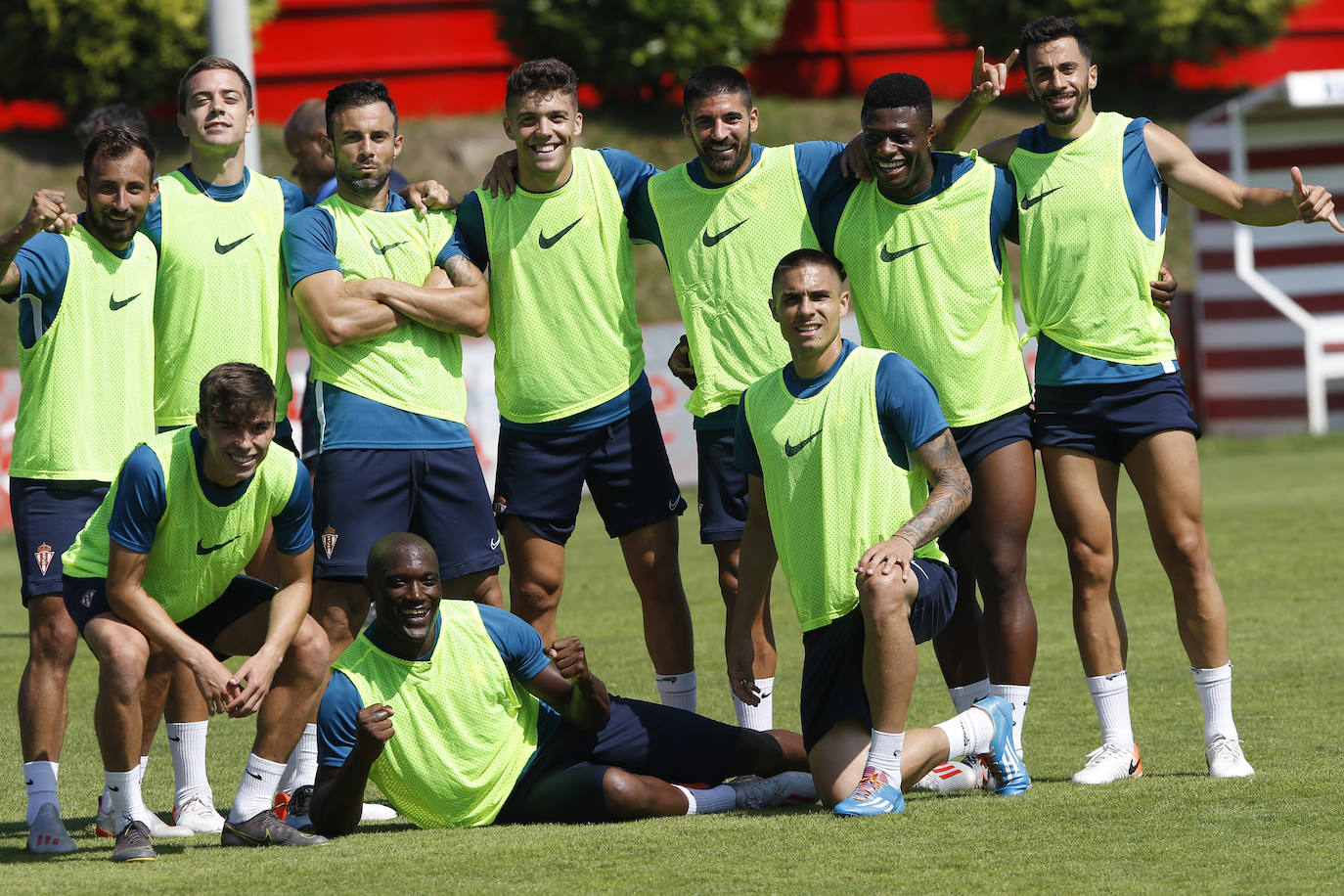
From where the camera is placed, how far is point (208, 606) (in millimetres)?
5656

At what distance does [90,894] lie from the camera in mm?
4777

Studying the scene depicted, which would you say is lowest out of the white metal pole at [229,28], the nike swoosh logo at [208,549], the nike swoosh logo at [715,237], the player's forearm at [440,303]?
the nike swoosh logo at [208,549]

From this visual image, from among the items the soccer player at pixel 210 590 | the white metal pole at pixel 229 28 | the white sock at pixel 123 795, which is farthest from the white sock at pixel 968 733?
the white metal pole at pixel 229 28

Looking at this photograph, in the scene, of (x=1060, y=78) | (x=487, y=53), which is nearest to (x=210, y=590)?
(x=1060, y=78)

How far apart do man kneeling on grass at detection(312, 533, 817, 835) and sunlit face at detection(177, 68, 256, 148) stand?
172 centimetres

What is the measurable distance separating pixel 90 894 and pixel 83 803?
63.1 inches

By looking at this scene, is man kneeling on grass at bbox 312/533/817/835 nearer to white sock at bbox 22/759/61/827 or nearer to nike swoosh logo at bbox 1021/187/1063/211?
white sock at bbox 22/759/61/827

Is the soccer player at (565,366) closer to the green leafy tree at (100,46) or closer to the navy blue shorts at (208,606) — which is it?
the navy blue shorts at (208,606)

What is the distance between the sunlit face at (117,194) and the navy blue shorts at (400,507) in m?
1.01

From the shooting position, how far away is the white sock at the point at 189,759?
233 inches

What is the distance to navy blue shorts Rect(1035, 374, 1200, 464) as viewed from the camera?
595 cm

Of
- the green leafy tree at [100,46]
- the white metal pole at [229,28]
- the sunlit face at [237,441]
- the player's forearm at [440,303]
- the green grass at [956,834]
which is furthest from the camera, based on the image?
the green leafy tree at [100,46]

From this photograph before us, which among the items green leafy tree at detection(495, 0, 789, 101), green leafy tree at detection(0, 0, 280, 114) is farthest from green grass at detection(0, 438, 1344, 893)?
green leafy tree at detection(495, 0, 789, 101)

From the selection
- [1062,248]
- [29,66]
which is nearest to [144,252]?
[1062,248]
